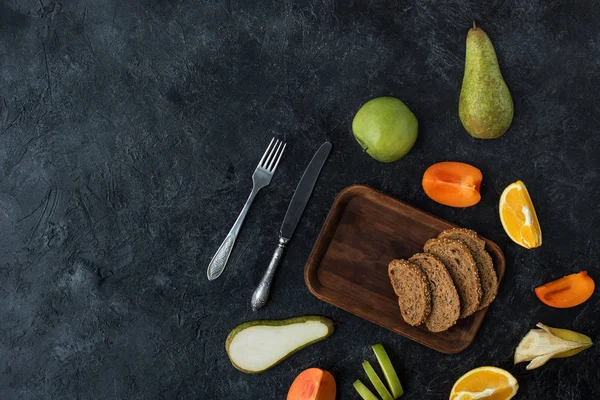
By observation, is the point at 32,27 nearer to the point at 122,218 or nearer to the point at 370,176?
the point at 122,218

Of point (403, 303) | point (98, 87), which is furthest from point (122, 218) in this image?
point (403, 303)

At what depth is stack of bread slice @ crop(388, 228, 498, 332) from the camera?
2266 mm

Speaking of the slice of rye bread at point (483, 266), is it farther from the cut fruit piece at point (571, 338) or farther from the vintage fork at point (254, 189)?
→ the vintage fork at point (254, 189)

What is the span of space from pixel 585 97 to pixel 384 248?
106 centimetres

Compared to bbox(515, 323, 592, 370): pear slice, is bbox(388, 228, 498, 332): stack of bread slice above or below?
above

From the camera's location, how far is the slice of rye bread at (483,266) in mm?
2314

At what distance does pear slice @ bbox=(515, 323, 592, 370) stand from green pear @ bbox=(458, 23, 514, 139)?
2.75 feet

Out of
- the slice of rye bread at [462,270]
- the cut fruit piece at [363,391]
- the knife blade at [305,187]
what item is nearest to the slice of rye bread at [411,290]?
the slice of rye bread at [462,270]

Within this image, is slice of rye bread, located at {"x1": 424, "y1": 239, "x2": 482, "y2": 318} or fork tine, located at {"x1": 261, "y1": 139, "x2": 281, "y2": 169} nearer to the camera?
slice of rye bread, located at {"x1": 424, "y1": 239, "x2": 482, "y2": 318}

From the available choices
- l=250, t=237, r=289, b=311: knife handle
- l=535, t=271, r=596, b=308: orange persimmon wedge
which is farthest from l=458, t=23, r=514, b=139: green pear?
l=250, t=237, r=289, b=311: knife handle

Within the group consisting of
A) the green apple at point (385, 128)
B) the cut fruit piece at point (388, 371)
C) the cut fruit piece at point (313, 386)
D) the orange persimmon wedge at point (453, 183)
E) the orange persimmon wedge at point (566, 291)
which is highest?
the green apple at point (385, 128)

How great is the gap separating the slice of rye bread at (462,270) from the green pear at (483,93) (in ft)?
1.55

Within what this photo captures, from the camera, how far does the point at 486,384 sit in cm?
232

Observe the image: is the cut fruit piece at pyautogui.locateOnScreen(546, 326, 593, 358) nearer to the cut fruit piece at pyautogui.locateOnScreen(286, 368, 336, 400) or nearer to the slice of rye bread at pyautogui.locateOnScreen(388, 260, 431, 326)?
the slice of rye bread at pyautogui.locateOnScreen(388, 260, 431, 326)
